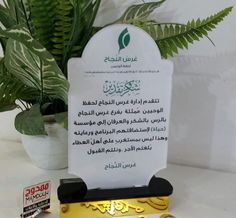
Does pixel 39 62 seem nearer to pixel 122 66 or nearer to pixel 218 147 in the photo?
pixel 122 66

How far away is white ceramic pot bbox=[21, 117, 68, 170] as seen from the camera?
2.65ft

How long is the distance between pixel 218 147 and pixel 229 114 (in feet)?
0.29

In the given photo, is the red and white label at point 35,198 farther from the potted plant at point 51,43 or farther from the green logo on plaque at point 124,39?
the green logo on plaque at point 124,39

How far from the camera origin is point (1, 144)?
1026 mm

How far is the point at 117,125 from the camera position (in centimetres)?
67

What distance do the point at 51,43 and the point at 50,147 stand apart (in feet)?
0.74

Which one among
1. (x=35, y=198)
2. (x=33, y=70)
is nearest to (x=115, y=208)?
(x=35, y=198)

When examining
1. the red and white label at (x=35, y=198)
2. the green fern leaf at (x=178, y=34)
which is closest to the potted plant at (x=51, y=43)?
the green fern leaf at (x=178, y=34)

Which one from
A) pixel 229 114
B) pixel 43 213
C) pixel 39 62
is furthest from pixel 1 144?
pixel 229 114

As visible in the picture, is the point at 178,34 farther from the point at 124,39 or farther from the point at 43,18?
the point at 43,18

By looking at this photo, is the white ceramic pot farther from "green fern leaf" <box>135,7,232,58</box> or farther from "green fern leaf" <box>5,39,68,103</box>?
"green fern leaf" <box>135,7,232,58</box>

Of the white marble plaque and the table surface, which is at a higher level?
the white marble plaque

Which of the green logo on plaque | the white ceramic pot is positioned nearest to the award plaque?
the green logo on plaque

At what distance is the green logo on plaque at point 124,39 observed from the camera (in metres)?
0.62
